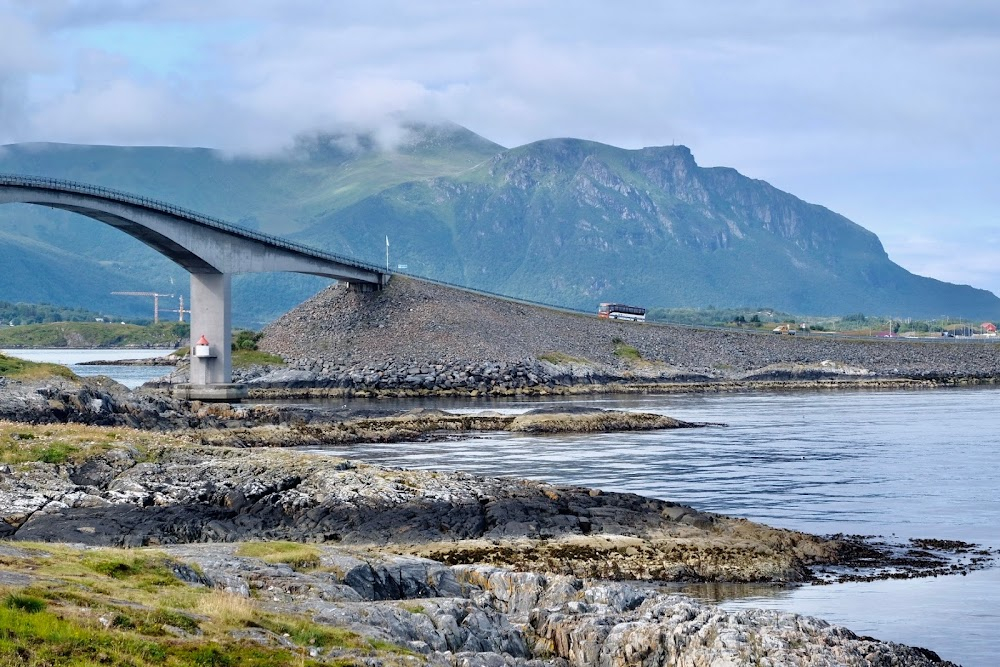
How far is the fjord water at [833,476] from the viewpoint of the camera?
25688mm

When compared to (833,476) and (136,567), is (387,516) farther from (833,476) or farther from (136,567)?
(833,476)

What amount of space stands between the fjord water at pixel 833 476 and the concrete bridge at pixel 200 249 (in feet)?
86.8

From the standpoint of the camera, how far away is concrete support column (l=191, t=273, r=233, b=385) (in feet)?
331

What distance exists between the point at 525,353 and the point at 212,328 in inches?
1243

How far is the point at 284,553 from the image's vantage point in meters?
23.5

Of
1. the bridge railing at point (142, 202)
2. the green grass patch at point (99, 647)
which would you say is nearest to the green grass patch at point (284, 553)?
the green grass patch at point (99, 647)

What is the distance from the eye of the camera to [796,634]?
1947 centimetres

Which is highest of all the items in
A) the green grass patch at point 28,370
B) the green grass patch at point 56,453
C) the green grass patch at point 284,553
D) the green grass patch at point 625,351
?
the green grass patch at point 625,351

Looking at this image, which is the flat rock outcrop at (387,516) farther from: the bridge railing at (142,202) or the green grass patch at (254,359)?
the green grass patch at (254,359)

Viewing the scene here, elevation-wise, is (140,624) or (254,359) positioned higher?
(254,359)

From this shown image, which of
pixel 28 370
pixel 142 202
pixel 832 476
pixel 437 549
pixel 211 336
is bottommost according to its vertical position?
pixel 437 549

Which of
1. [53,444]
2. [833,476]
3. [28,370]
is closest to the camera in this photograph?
[53,444]

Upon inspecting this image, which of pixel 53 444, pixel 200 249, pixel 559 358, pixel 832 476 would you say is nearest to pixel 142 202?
pixel 200 249

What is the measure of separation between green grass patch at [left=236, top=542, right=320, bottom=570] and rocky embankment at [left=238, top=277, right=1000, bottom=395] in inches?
3215
